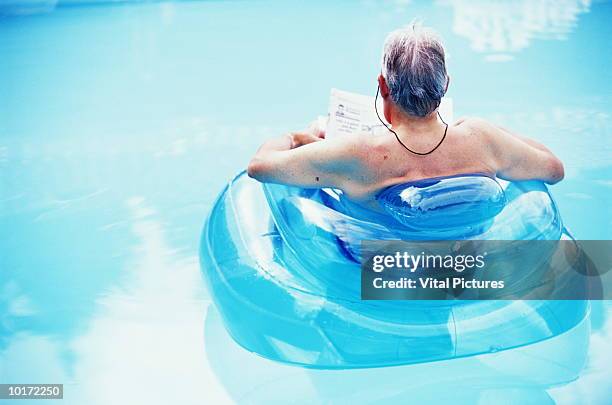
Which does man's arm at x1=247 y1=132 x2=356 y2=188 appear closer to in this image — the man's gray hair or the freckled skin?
the freckled skin

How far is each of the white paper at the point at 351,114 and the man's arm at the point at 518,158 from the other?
0.25 m

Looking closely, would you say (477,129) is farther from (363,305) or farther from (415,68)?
(363,305)

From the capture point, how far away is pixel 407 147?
211 centimetres

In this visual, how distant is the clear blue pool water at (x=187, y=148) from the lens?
244 cm

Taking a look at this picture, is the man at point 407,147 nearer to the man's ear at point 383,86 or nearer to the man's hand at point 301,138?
the man's ear at point 383,86

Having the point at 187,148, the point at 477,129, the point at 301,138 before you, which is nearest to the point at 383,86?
the point at 477,129

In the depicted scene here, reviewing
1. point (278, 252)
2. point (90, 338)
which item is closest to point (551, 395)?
point (278, 252)

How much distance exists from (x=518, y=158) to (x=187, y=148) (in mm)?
1947

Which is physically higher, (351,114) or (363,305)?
(351,114)

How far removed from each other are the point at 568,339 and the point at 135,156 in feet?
6.99

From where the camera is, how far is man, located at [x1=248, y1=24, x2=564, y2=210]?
2037 millimetres

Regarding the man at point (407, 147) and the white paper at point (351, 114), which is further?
the white paper at point (351, 114)

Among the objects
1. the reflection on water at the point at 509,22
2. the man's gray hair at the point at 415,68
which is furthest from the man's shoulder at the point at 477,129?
the reflection on water at the point at 509,22

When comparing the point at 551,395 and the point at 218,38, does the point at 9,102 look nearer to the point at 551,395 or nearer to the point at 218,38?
the point at 218,38
